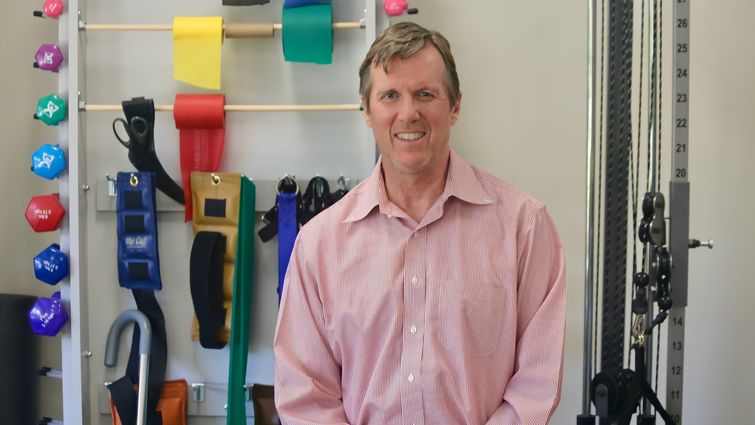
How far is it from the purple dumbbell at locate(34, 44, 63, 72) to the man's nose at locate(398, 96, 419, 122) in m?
1.35

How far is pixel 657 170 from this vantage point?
6.97ft

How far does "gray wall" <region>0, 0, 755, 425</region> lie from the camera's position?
253cm

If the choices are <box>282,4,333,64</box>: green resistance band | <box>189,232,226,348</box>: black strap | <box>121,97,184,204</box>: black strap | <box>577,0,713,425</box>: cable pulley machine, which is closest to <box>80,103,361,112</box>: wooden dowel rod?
<box>121,97,184,204</box>: black strap

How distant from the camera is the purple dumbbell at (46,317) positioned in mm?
2465

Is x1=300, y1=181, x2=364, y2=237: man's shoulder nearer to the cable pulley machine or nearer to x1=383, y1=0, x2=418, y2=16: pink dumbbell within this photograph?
the cable pulley machine

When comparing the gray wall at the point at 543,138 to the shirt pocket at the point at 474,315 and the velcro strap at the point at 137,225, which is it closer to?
the velcro strap at the point at 137,225

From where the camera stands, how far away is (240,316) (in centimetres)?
256

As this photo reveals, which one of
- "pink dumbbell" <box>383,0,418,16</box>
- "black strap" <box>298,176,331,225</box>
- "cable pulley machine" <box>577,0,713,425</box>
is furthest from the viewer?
"black strap" <box>298,176,331,225</box>

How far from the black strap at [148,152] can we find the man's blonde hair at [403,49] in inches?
40.1

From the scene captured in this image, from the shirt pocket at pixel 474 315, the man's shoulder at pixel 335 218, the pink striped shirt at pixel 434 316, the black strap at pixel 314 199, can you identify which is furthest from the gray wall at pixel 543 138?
the shirt pocket at pixel 474 315

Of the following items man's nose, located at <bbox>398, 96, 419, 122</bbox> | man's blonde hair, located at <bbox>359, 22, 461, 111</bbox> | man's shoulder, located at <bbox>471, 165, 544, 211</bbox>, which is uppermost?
man's blonde hair, located at <bbox>359, 22, 461, 111</bbox>

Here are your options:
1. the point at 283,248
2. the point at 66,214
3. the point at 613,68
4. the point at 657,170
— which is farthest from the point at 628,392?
the point at 66,214

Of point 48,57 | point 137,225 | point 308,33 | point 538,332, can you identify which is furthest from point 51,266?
point 538,332

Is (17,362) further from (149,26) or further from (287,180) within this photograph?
(149,26)
